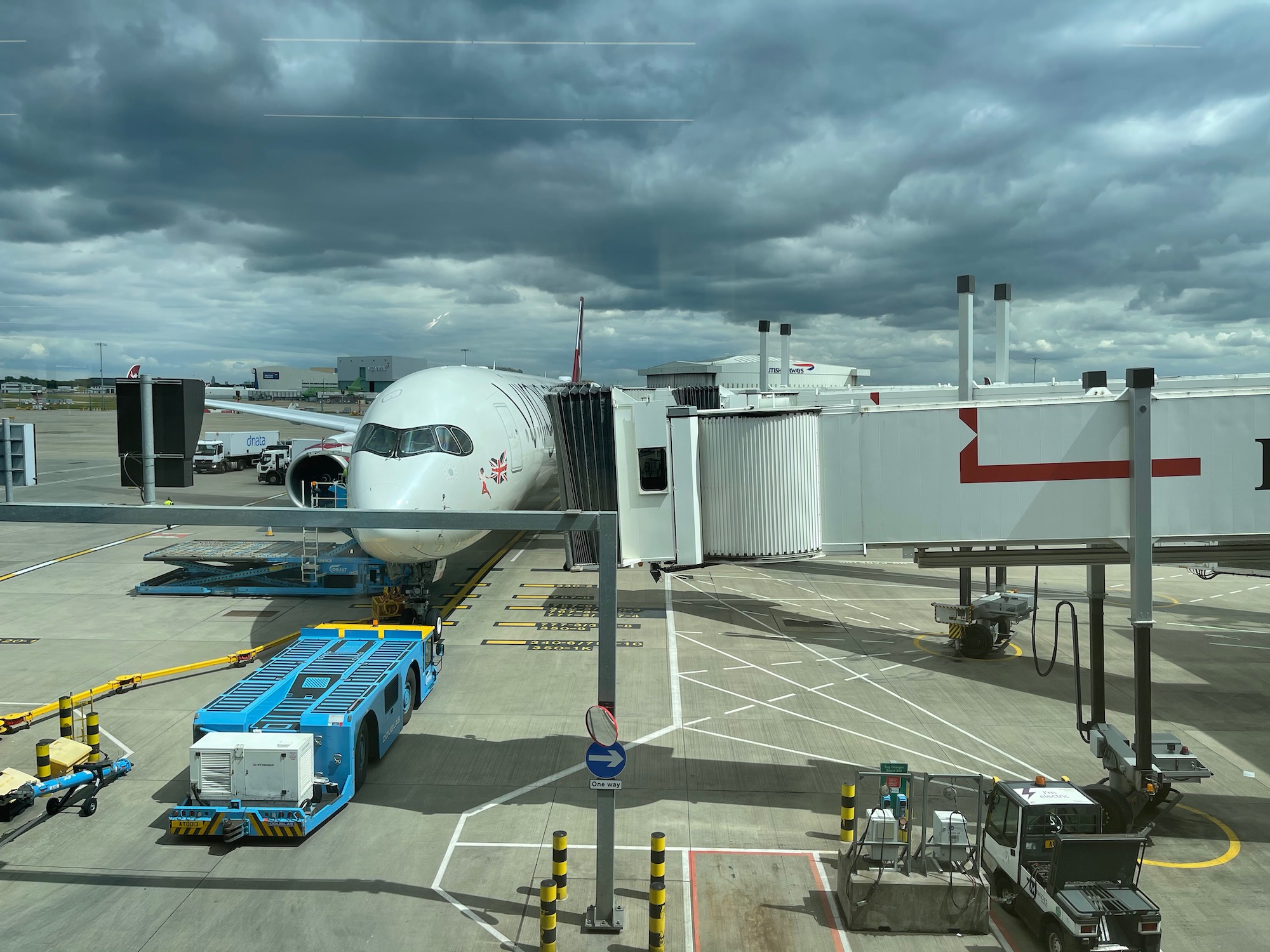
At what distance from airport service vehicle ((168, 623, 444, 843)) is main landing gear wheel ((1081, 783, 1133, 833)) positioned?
36.2 ft

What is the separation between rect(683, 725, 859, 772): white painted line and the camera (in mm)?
14875

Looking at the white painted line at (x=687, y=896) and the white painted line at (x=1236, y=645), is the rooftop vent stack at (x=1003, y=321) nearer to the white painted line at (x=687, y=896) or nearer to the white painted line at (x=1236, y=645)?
the white painted line at (x=1236, y=645)

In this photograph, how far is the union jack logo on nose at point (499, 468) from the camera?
22.1 meters

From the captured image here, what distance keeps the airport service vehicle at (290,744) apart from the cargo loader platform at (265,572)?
10666mm


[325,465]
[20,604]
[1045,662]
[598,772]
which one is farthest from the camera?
[325,465]

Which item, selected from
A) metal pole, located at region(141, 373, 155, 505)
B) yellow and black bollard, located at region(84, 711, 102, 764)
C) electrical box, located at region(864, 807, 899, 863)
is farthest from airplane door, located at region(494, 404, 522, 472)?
electrical box, located at region(864, 807, 899, 863)

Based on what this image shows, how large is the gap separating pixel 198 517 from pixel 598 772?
5.55 m

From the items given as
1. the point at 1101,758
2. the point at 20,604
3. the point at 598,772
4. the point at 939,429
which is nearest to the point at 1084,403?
Answer: the point at 939,429

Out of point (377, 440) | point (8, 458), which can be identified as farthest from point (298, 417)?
point (8, 458)

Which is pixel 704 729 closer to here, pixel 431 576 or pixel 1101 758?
pixel 1101 758

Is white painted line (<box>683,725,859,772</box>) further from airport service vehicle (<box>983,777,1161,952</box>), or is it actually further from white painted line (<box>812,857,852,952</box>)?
airport service vehicle (<box>983,777,1161,952</box>)

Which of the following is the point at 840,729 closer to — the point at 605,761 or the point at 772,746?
the point at 772,746

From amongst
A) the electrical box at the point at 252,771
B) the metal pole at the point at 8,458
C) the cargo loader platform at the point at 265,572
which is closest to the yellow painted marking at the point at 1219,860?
the electrical box at the point at 252,771

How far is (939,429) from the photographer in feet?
41.6
